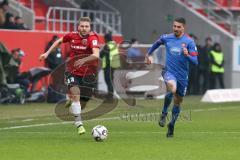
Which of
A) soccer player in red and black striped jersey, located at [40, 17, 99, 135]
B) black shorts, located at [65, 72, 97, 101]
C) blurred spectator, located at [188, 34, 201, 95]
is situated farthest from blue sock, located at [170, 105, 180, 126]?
blurred spectator, located at [188, 34, 201, 95]

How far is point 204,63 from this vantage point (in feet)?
116

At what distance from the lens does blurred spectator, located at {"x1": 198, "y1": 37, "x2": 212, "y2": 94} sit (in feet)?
115

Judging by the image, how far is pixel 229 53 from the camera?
3788 centimetres

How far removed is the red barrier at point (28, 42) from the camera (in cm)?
2961

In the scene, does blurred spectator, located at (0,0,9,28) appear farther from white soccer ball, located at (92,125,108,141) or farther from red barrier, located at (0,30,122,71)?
white soccer ball, located at (92,125,108,141)

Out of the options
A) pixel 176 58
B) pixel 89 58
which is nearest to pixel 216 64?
pixel 176 58

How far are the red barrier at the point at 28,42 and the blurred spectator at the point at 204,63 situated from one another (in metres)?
6.84

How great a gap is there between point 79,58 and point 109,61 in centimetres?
1243

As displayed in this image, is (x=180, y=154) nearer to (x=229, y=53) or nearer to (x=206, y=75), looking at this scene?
(x=206, y=75)

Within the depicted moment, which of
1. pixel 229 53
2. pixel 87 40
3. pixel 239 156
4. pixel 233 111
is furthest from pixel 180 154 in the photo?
pixel 229 53

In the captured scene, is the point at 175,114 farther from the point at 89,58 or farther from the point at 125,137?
the point at 89,58

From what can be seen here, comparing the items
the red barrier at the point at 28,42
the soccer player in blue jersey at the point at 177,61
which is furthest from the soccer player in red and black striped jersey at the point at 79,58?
the red barrier at the point at 28,42

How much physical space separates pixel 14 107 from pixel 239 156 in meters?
14.0

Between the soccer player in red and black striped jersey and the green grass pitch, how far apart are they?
0.73m
